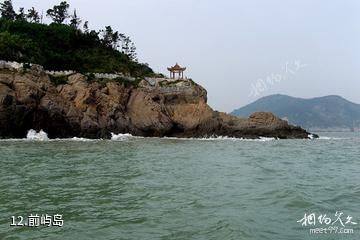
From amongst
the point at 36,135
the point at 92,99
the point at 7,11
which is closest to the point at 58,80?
the point at 92,99

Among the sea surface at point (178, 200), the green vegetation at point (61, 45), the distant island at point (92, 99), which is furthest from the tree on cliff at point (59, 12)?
the sea surface at point (178, 200)

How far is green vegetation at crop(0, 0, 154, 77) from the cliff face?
8790mm

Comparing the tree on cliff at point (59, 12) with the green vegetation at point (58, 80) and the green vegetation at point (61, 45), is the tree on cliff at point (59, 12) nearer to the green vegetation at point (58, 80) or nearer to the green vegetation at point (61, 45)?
the green vegetation at point (61, 45)

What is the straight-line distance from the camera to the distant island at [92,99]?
51.2 m

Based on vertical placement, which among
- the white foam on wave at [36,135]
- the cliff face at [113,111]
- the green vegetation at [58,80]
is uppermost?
the green vegetation at [58,80]

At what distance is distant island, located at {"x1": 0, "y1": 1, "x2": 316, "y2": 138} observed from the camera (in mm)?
51219

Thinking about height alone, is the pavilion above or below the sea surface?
above

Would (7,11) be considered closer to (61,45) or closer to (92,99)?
(61,45)

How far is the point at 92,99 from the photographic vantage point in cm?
5806

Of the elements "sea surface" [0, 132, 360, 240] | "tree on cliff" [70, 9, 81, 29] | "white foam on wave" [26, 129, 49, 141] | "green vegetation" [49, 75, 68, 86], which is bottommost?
"sea surface" [0, 132, 360, 240]

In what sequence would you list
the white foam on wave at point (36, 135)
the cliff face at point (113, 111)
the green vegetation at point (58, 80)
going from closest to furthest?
the white foam on wave at point (36, 135)
the cliff face at point (113, 111)
the green vegetation at point (58, 80)

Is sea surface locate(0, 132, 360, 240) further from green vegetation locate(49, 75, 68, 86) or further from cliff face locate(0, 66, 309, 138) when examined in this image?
green vegetation locate(49, 75, 68, 86)

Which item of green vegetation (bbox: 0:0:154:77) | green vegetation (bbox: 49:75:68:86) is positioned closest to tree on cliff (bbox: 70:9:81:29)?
green vegetation (bbox: 0:0:154:77)

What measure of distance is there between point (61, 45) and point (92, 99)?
94.9 ft
